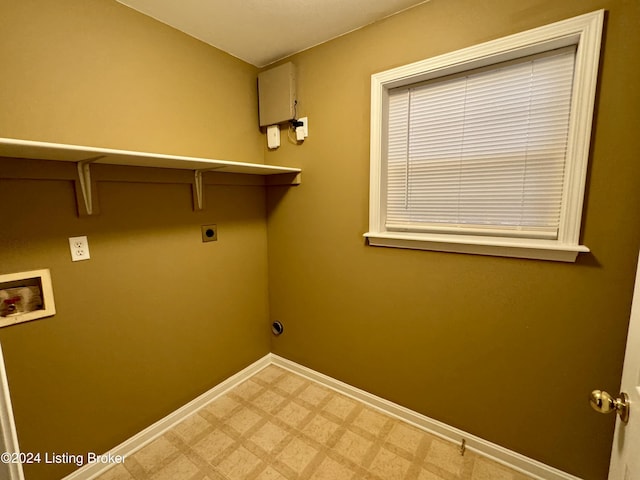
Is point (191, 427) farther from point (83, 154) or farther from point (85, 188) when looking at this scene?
point (83, 154)

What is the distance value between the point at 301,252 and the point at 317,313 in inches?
18.4

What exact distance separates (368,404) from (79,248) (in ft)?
6.32

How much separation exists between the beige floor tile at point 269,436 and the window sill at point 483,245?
50.3 inches

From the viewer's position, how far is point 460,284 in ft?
5.09

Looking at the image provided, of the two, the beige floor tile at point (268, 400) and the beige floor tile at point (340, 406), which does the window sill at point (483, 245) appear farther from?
the beige floor tile at point (268, 400)

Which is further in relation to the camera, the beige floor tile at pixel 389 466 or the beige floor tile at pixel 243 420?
the beige floor tile at pixel 243 420

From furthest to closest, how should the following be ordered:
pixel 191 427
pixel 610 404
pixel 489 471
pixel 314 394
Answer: pixel 314 394
pixel 191 427
pixel 489 471
pixel 610 404

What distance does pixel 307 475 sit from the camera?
1.49 metres

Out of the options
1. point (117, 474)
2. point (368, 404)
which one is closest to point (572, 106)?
point (368, 404)

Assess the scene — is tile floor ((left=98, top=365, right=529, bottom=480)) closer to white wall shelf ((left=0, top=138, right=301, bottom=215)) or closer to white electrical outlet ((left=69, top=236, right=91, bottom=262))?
white electrical outlet ((left=69, top=236, right=91, bottom=262))

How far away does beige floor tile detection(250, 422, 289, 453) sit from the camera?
1.66m

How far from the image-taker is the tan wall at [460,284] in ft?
3.87

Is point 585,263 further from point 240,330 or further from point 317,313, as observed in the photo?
point 240,330

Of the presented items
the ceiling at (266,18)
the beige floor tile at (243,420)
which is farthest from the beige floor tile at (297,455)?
the ceiling at (266,18)
